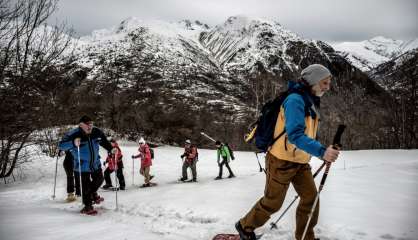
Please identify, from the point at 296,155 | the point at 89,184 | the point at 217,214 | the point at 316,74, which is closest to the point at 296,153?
the point at 296,155

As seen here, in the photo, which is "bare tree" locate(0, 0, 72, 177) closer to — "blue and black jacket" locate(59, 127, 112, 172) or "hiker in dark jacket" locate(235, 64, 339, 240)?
"blue and black jacket" locate(59, 127, 112, 172)

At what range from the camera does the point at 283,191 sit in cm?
389

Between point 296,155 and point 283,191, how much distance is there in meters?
0.45

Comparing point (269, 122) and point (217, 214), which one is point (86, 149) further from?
point (269, 122)

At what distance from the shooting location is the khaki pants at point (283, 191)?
3.83 meters

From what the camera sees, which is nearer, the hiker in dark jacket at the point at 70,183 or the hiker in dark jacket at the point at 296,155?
the hiker in dark jacket at the point at 296,155

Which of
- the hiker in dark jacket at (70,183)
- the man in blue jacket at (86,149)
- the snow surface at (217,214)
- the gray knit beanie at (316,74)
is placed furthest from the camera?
the hiker in dark jacket at (70,183)

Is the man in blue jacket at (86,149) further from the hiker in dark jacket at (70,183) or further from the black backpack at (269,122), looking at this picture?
the black backpack at (269,122)

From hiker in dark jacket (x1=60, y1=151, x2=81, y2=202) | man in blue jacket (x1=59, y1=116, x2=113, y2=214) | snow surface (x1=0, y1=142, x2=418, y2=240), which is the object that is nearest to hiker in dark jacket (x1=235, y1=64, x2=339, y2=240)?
snow surface (x1=0, y1=142, x2=418, y2=240)

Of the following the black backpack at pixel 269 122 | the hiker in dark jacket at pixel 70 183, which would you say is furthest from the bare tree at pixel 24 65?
the black backpack at pixel 269 122

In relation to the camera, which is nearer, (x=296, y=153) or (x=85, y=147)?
(x=296, y=153)

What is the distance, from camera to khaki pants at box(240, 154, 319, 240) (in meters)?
3.83

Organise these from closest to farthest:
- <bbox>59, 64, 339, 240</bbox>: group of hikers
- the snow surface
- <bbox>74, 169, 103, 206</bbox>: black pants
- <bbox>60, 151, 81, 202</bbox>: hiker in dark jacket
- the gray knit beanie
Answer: <bbox>59, 64, 339, 240</bbox>: group of hikers → the gray knit beanie → the snow surface → <bbox>74, 169, 103, 206</bbox>: black pants → <bbox>60, 151, 81, 202</bbox>: hiker in dark jacket

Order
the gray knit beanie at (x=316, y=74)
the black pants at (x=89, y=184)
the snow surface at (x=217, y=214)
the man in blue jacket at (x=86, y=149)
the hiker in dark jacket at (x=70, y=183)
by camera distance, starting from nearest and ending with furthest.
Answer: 1. the gray knit beanie at (x=316, y=74)
2. the snow surface at (x=217, y=214)
3. the black pants at (x=89, y=184)
4. the man in blue jacket at (x=86, y=149)
5. the hiker in dark jacket at (x=70, y=183)
